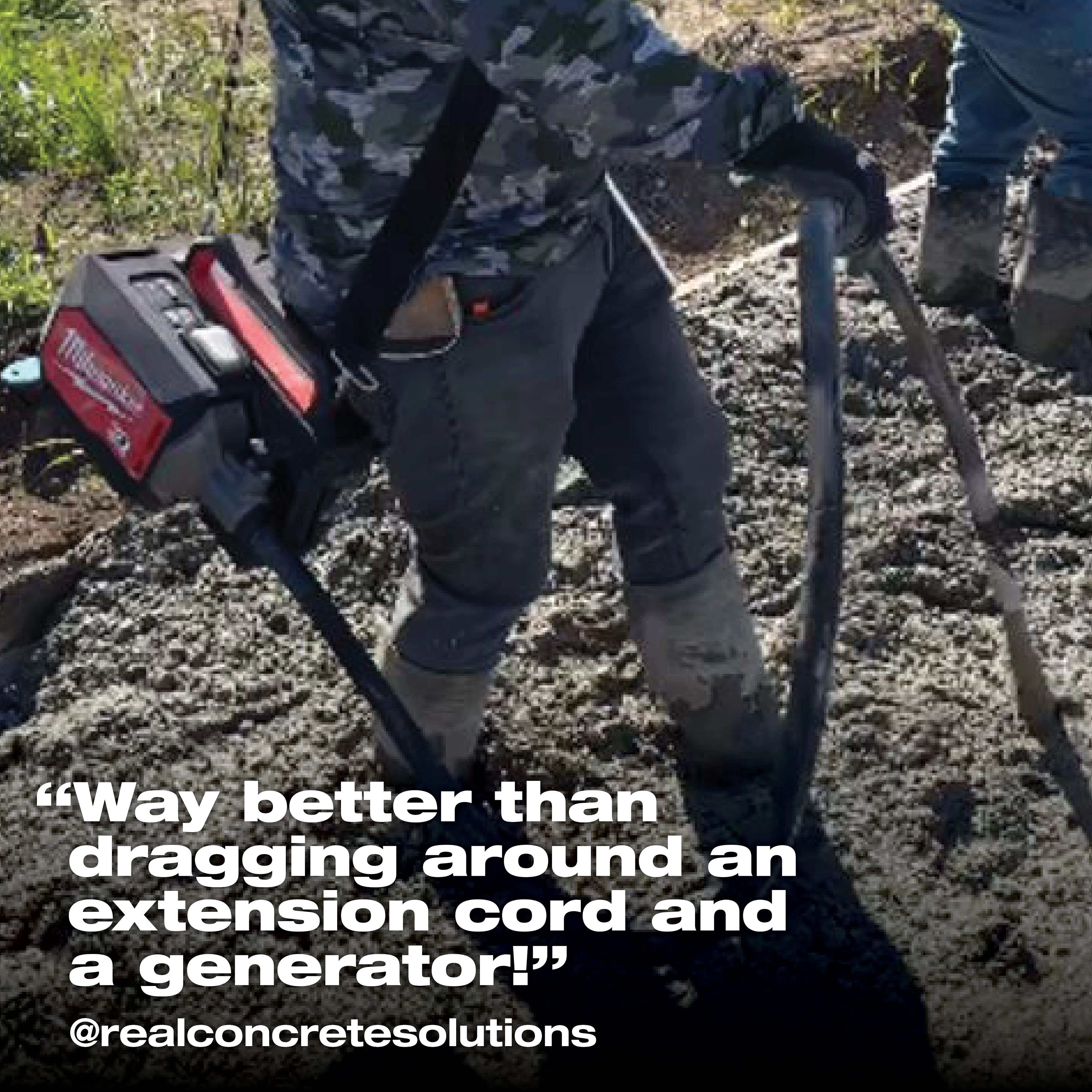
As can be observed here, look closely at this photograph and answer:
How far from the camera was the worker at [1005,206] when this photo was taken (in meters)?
3.49

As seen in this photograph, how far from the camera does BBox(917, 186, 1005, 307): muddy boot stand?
12.4ft

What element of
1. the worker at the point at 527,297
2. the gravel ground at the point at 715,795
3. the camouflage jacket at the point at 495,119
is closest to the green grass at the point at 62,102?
the gravel ground at the point at 715,795

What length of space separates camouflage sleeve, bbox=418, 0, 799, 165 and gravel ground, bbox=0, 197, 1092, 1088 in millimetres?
1008

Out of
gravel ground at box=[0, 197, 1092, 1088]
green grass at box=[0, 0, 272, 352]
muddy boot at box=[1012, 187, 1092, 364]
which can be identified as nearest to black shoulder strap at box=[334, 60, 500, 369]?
gravel ground at box=[0, 197, 1092, 1088]

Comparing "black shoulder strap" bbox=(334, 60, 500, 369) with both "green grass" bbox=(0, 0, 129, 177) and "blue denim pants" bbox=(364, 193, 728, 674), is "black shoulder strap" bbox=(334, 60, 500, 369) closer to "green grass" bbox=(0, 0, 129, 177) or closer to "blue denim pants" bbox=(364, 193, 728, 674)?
"blue denim pants" bbox=(364, 193, 728, 674)

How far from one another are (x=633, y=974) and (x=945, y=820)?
466 mm

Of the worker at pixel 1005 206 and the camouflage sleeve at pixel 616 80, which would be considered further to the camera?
the worker at pixel 1005 206

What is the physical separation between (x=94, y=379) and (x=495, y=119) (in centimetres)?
50

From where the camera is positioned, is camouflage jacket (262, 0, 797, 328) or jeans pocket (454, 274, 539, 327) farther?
jeans pocket (454, 274, 539, 327)

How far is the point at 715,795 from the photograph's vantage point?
3119 millimetres

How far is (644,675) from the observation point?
10.6ft

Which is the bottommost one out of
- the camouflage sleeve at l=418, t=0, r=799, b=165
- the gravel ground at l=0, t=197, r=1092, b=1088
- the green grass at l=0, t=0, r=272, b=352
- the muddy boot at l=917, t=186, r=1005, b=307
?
the gravel ground at l=0, t=197, r=1092, b=1088

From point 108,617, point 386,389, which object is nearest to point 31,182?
point 108,617

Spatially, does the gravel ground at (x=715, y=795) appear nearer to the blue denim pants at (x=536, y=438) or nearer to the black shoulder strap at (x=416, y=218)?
the blue denim pants at (x=536, y=438)
